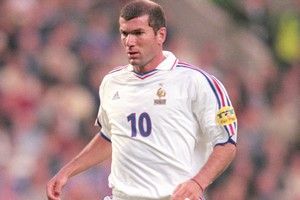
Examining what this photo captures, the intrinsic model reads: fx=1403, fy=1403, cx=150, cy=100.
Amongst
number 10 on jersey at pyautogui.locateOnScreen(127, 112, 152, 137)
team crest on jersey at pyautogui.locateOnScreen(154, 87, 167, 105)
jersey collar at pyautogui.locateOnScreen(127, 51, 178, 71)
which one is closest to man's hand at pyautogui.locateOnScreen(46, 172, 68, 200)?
number 10 on jersey at pyautogui.locateOnScreen(127, 112, 152, 137)

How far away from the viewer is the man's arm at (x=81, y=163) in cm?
905

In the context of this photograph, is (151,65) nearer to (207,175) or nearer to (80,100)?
(207,175)

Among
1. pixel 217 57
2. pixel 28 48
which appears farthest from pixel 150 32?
pixel 217 57

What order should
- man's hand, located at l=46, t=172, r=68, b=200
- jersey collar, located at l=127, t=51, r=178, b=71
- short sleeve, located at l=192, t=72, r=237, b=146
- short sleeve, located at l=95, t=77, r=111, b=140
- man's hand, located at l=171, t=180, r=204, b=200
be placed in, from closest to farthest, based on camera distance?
1. man's hand, located at l=171, t=180, r=204, b=200
2. short sleeve, located at l=192, t=72, r=237, b=146
3. jersey collar, located at l=127, t=51, r=178, b=71
4. man's hand, located at l=46, t=172, r=68, b=200
5. short sleeve, located at l=95, t=77, r=111, b=140

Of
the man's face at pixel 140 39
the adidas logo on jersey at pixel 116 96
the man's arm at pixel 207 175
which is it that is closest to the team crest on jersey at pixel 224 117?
the man's arm at pixel 207 175

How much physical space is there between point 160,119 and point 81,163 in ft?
2.43

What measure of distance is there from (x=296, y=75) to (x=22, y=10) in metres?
3.54

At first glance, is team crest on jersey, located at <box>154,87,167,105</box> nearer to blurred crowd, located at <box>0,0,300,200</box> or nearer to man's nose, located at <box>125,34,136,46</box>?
man's nose, located at <box>125,34,136,46</box>

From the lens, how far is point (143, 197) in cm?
875

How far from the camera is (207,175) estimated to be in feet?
27.5

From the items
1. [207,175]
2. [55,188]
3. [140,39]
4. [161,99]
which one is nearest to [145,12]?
[140,39]

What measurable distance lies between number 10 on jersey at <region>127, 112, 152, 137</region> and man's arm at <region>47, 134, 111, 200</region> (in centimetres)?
47

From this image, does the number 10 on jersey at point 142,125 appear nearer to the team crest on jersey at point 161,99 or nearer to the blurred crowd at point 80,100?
the team crest on jersey at point 161,99

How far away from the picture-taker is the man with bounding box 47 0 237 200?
8.67 meters
